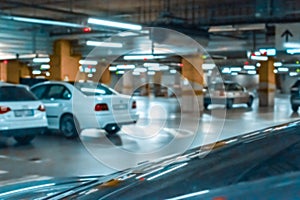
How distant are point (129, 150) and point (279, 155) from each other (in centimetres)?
837

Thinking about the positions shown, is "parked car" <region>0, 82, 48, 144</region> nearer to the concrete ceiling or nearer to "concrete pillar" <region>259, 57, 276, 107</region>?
the concrete ceiling

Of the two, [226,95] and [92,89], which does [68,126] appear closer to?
[92,89]

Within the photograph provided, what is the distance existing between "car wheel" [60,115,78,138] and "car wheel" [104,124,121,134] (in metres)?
0.82

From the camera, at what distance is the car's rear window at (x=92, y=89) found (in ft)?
39.5

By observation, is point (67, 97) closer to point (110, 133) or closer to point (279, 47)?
point (110, 133)

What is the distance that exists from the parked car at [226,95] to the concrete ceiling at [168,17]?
3.00 meters

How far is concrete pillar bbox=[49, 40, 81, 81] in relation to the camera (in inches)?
884

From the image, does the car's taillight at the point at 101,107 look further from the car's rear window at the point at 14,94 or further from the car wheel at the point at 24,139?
the car wheel at the point at 24,139

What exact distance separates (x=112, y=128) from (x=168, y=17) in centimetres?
394

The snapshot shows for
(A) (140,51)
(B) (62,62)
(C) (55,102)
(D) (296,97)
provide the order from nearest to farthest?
(C) (55,102) → (A) (140,51) → (D) (296,97) → (B) (62,62)

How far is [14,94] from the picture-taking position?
10812 millimetres

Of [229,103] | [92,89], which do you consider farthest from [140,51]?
[92,89]

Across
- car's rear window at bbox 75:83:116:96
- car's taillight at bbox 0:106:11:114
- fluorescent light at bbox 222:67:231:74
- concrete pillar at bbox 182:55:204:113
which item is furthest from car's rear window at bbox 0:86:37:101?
fluorescent light at bbox 222:67:231:74

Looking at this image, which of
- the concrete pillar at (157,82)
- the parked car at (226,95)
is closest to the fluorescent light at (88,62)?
the parked car at (226,95)
